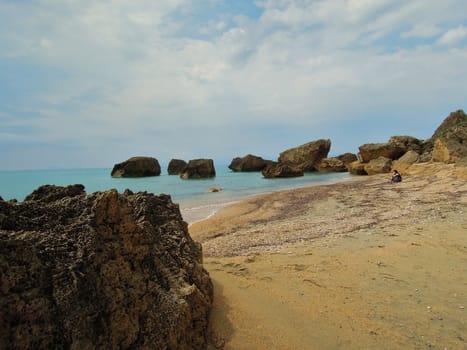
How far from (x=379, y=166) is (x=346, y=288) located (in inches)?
1340

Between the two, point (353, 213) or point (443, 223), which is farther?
point (353, 213)

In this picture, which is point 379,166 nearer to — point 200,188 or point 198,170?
point 200,188

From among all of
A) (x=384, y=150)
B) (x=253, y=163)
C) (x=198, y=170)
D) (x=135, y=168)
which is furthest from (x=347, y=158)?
(x=135, y=168)

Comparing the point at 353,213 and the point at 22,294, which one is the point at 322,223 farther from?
the point at 22,294

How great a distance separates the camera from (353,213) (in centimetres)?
1058

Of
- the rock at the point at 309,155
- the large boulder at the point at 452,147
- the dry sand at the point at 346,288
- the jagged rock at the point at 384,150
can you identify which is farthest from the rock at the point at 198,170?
the dry sand at the point at 346,288

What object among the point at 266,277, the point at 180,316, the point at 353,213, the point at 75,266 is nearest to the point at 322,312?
the point at 266,277

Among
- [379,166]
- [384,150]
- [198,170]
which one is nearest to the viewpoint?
[379,166]

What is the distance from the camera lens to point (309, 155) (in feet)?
183

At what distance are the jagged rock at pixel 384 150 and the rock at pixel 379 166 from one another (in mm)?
3881

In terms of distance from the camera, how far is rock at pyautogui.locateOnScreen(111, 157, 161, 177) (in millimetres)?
54844

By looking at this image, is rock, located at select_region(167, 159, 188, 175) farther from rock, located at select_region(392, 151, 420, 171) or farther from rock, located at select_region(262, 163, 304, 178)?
rock, located at select_region(392, 151, 420, 171)

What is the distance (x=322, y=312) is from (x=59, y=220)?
9.83 feet

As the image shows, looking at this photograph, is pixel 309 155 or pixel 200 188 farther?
pixel 309 155
